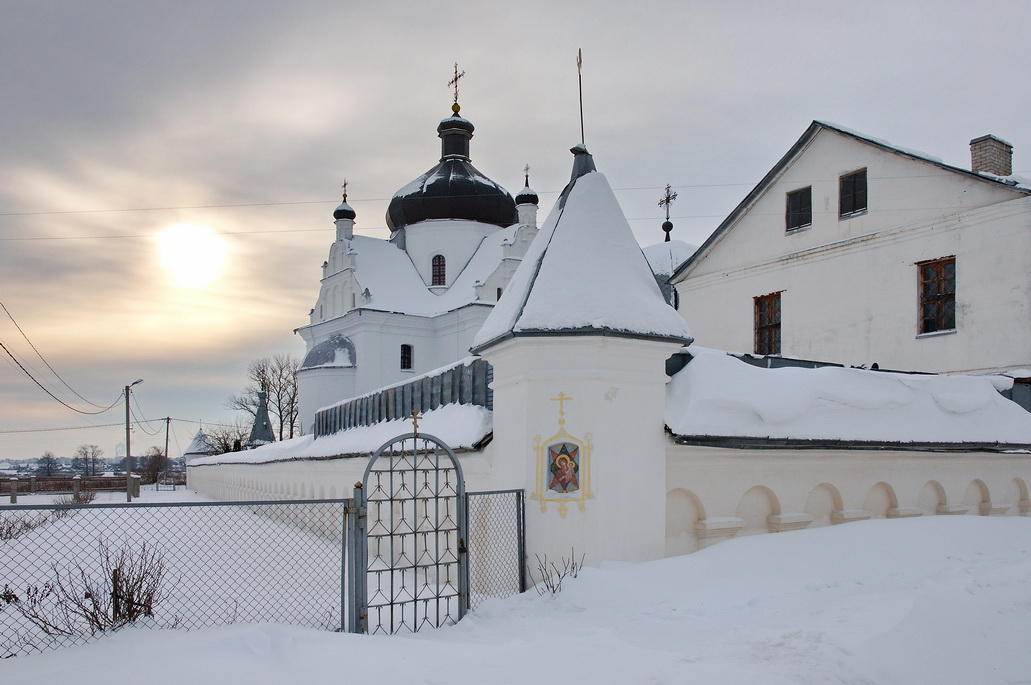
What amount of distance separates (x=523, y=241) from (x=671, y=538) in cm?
3185

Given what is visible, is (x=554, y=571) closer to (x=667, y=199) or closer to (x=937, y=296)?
(x=937, y=296)

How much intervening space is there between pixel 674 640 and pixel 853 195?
1537 cm

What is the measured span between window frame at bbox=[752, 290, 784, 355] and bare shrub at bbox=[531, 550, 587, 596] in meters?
13.6

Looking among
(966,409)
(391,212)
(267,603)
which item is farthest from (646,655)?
(391,212)

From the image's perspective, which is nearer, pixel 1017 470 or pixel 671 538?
pixel 671 538

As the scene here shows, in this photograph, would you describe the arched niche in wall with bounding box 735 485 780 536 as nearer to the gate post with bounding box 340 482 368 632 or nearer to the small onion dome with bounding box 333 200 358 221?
the gate post with bounding box 340 482 368 632

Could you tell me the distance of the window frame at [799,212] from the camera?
19.9 metres

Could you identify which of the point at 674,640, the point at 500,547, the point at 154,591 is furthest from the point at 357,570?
the point at 674,640

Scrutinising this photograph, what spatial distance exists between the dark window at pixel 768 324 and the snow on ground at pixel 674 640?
40.3 feet

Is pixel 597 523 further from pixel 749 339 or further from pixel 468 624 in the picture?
pixel 749 339

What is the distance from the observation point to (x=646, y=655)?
6000mm

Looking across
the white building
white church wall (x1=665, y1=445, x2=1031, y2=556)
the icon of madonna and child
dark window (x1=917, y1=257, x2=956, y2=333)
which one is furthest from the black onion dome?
the icon of madonna and child

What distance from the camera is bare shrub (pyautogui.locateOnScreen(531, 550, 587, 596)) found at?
8.18m

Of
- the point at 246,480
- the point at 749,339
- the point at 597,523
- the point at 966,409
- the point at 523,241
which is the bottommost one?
the point at 246,480
